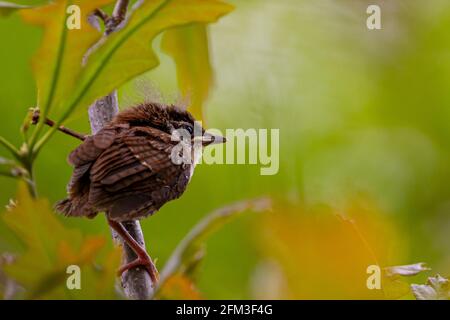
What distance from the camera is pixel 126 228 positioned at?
896 millimetres

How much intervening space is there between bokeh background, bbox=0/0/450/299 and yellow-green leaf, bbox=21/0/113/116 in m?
0.17

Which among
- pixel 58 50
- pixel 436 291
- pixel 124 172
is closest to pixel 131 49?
pixel 58 50

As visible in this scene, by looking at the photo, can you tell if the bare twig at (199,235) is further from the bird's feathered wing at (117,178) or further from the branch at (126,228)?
the bird's feathered wing at (117,178)

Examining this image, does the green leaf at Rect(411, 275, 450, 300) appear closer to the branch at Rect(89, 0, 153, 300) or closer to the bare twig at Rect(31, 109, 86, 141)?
the branch at Rect(89, 0, 153, 300)

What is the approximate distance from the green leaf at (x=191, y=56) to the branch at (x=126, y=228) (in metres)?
0.07

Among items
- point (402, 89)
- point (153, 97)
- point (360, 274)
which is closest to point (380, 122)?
point (402, 89)

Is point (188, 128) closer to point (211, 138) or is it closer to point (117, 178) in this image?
point (211, 138)

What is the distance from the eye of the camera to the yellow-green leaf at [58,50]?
2.29ft

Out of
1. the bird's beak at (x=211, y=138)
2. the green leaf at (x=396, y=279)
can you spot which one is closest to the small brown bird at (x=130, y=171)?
the bird's beak at (x=211, y=138)

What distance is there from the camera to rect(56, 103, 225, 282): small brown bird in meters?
0.83

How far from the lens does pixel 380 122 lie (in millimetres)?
→ 1005

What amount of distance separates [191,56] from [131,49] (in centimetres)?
15

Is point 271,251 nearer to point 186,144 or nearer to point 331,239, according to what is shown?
point 331,239

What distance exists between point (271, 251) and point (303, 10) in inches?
21.4
